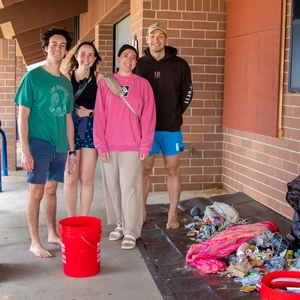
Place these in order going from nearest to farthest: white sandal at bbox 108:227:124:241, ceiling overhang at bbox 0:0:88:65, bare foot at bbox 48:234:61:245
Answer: bare foot at bbox 48:234:61:245 < white sandal at bbox 108:227:124:241 < ceiling overhang at bbox 0:0:88:65

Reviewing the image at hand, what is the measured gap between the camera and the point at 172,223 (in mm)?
5078

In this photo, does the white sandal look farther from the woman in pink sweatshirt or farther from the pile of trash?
the pile of trash

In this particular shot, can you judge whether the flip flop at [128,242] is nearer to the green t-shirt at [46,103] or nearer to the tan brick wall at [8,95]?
the green t-shirt at [46,103]

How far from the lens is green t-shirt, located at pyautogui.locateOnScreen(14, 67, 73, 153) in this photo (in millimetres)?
3990

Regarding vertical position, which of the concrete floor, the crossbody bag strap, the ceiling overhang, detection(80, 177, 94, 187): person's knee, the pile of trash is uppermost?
the ceiling overhang

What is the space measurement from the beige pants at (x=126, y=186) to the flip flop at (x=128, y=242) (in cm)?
4

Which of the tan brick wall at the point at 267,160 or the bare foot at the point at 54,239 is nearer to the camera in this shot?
the bare foot at the point at 54,239

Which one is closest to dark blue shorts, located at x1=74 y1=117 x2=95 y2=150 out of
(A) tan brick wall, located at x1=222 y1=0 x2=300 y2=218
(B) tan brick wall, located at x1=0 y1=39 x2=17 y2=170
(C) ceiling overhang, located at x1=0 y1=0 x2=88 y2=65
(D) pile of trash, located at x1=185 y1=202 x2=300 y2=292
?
(D) pile of trash, located at x1=185 y1=202 x2=300 y2=292

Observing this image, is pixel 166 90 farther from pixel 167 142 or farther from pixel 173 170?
pixel 173 170

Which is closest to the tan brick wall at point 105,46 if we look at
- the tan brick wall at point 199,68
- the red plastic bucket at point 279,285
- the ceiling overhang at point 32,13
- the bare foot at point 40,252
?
the ceiling overhang at point 32,13

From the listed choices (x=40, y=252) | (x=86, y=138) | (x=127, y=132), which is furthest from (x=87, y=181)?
(x=40, y=252)

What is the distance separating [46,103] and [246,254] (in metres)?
1.98

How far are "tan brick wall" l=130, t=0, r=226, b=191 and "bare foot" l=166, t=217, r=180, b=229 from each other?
1.74 metres

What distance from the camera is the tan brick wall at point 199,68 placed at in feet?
22.0
